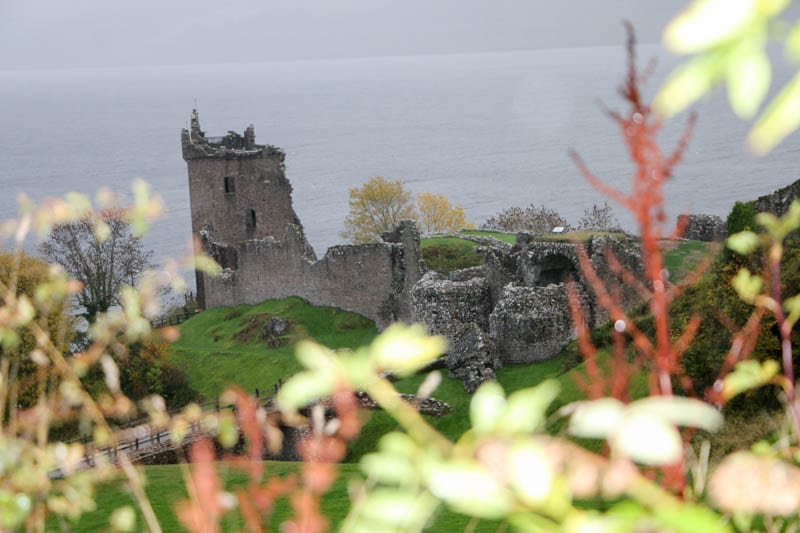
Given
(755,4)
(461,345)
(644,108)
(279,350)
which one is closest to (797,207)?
(644,108)

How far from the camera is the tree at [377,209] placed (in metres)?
66.8

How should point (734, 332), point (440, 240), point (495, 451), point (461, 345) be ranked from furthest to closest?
point (440, 240), point (461, 345), point (734, 332), point (495, 451)

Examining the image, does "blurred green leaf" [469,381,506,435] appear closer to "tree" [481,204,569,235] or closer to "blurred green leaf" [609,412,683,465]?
"blurred green leaf" [609,412,683,465]

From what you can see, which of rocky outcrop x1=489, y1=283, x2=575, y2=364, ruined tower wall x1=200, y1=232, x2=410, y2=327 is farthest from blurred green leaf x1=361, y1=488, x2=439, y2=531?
ruined tower wall x1=200, y1=232, x2=410, y2=327

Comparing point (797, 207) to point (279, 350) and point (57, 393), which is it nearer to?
point (57, 393)

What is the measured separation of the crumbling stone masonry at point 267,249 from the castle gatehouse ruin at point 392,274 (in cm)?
5

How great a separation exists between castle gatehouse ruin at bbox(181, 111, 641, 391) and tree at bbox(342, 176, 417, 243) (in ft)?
61.4

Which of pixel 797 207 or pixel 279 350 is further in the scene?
pixel 279 350

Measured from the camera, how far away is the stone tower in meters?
46.2

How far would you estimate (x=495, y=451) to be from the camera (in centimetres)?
248

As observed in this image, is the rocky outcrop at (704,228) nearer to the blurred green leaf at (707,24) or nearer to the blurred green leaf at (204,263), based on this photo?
the blurred green leaf at (204,263)

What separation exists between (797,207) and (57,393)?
15421 millimetres

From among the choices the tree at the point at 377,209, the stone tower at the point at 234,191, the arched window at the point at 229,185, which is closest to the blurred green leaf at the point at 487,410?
the stone tower at the point at 234,191

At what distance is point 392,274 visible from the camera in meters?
35.3
